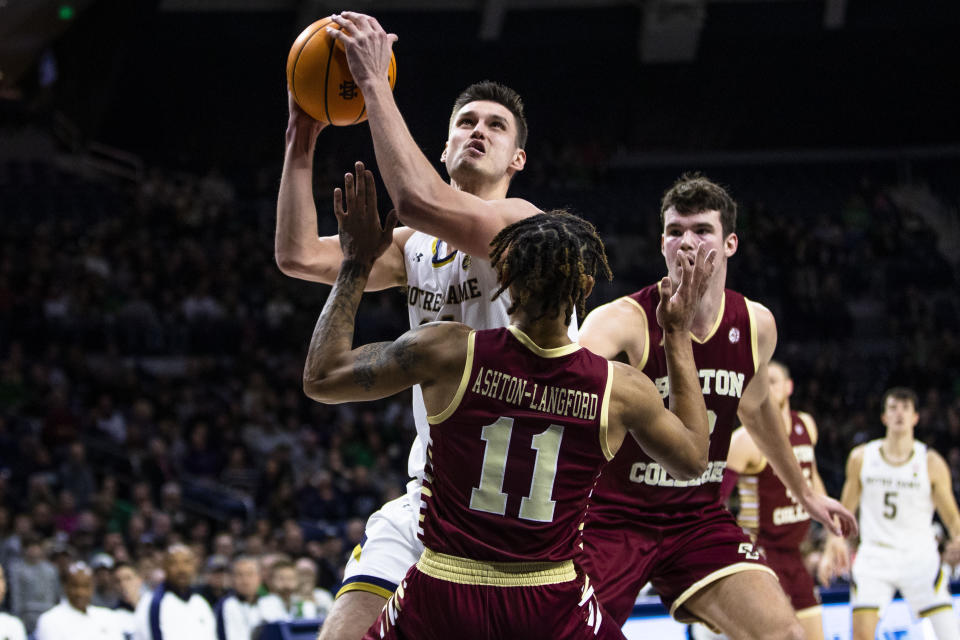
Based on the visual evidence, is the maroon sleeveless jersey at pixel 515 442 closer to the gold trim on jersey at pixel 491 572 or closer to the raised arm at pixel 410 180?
the gold trim on jersey at pixel 491 572

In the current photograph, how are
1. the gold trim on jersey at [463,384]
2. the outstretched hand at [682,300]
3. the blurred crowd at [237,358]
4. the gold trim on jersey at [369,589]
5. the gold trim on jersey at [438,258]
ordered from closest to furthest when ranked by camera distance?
the gold trim on jersey at [463,384] → the outstretched hand at [682,300] → the gold trim on jersey at [369,589] → the gold trim on jersey at [438,258] → the blurred crowd at [237,358]

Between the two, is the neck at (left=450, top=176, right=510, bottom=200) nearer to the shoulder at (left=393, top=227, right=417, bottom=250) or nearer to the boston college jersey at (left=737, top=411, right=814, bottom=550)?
the shoulder at (left=393, top=227, right=417, bottom=250)

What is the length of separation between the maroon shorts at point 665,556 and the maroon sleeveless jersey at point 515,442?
1142 mm

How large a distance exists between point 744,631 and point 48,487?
8.40m

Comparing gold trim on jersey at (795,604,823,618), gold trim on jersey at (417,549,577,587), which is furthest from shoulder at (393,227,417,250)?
gold trim on jersey at (795,604,823,618)

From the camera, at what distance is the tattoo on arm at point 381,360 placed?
2.80 metres

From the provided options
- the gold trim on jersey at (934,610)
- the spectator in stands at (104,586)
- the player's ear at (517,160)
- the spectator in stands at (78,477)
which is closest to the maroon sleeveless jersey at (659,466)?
the player's ear at (517,160)

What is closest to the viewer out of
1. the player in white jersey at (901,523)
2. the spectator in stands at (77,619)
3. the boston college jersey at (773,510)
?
the boston college jersey at (773,510)

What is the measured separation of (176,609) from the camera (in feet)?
24.8

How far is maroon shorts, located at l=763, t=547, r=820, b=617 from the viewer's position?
246 inches

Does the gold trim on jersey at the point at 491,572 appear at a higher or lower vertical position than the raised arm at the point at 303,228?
lower

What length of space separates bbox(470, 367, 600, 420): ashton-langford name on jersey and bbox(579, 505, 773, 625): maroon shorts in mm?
1306

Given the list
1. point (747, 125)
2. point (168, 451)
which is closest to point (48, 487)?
point (168, 451)

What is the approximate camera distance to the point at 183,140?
1981 cm
